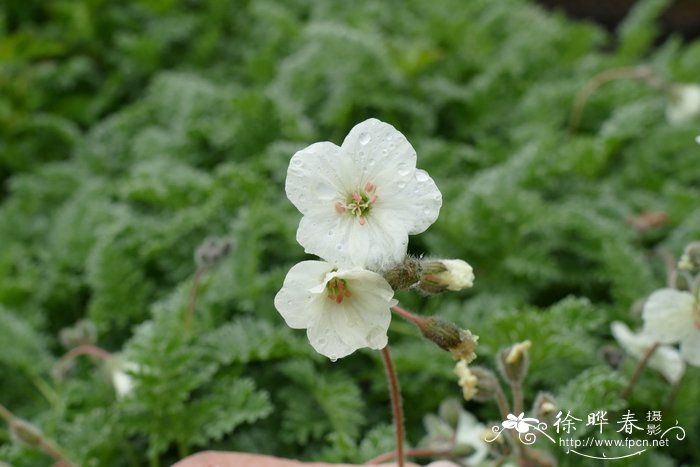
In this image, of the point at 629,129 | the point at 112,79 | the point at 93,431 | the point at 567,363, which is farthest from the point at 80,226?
the point at 629,129

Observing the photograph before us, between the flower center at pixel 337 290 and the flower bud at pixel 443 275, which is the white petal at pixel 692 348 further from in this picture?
the flower center at pixel 337 290

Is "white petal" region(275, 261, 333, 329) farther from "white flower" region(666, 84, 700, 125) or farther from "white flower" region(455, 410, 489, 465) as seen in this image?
"white flower" region(666, 84, 700, 125)

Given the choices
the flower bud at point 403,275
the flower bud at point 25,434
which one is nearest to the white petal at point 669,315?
the flower bud at point 403,275

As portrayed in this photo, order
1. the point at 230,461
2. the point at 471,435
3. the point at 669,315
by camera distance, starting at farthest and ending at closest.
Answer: the point at 471,435
the point at 669,315
the point at 230,461

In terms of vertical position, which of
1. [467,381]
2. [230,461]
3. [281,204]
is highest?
[281,204]

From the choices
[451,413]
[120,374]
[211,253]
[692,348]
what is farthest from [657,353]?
[120,374]

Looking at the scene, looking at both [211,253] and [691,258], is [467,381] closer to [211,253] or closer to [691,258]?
[691,258]

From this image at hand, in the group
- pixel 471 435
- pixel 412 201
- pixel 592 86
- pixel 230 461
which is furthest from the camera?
pixel 592 86
